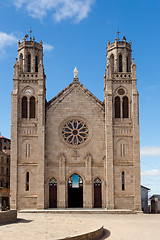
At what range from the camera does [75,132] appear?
4534 cm

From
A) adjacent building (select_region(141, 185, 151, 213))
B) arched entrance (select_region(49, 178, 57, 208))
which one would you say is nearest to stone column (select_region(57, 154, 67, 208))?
arched entrance (select_region(49, 178, 57, 208))

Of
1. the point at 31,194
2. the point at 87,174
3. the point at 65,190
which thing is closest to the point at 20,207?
the point at 31,194

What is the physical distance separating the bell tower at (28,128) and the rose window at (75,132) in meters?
3.09

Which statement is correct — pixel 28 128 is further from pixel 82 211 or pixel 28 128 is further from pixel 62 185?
pixel 82 211

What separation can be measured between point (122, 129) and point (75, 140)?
19.2 ft

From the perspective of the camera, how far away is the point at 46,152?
44219 mm

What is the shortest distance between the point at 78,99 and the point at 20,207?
14.7 metres

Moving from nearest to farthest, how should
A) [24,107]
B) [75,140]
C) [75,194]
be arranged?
[75,194]
[75,140]
[24,107]

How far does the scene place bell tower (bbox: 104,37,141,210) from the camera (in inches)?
1676

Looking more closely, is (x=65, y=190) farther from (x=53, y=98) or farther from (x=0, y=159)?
(x=0, y=159)

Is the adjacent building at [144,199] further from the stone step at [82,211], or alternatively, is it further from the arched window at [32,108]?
the arched window at [32,108]

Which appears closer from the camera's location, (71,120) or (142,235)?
(142,235)

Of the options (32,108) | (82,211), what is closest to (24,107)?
(32,108)

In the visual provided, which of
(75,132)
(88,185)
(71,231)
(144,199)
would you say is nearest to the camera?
(71,231)
